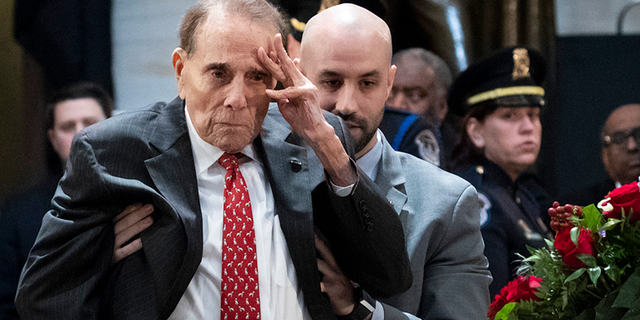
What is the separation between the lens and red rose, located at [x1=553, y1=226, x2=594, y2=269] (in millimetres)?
1493

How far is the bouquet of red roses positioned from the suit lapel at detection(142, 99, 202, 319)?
701 mm

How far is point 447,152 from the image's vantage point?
3.34 meters

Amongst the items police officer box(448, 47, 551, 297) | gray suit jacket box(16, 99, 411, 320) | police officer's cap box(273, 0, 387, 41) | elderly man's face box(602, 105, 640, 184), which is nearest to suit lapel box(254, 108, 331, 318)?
gray suit jacket box(16, 99, 411, 320)

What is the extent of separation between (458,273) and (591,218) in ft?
1.71

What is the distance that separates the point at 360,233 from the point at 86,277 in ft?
1.93

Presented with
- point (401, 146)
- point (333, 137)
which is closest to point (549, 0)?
point (401, 146)

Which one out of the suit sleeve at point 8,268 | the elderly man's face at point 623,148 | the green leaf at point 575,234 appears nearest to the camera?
the green leaf at point 575,234

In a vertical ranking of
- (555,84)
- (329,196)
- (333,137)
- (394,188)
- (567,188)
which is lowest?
(567,188)

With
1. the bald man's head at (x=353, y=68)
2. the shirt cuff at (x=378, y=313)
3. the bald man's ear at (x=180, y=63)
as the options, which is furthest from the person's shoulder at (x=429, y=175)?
the bald man's ear at (x=180, y=63)

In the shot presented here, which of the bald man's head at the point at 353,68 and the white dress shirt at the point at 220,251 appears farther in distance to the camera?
the bald man's head at the point at 353,68

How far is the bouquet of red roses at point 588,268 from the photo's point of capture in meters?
1.45

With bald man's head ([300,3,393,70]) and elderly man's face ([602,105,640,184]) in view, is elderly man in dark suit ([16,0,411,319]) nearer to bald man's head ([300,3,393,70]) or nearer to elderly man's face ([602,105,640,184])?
bald man's head ([300,3,393,70])

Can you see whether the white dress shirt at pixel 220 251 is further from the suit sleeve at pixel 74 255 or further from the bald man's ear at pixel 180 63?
the suit sleeve at pixel 74 255

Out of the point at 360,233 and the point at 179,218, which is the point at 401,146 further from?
the point at 179,218
